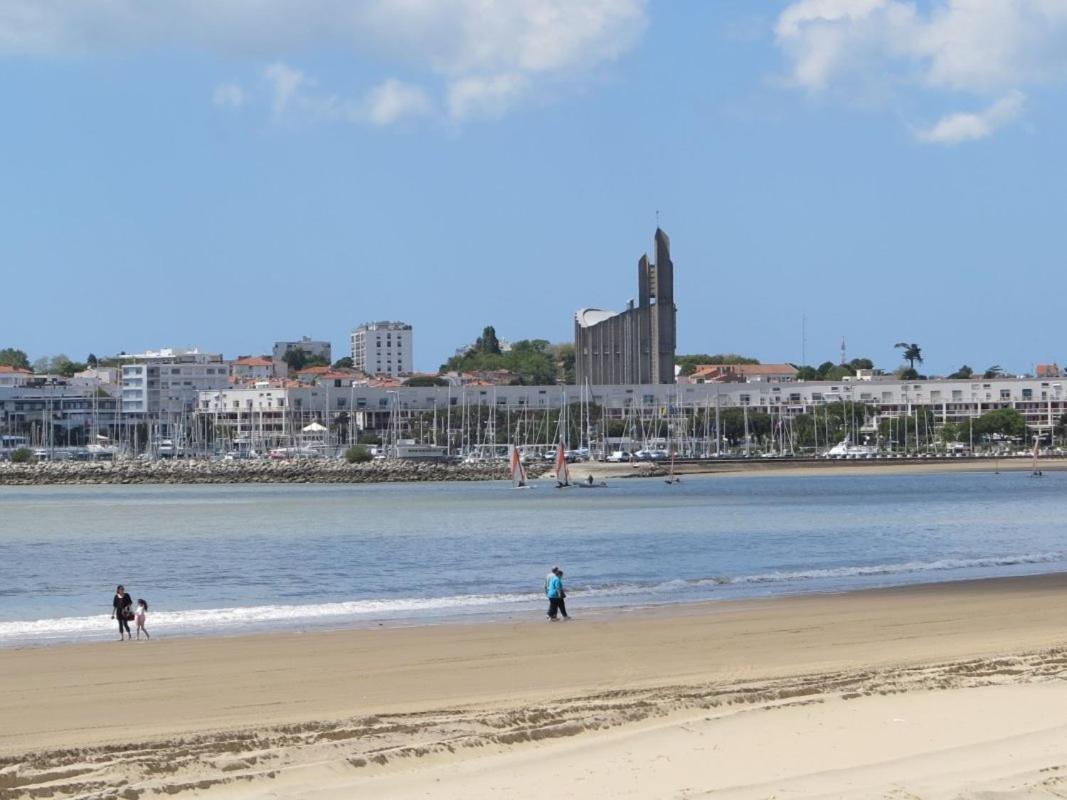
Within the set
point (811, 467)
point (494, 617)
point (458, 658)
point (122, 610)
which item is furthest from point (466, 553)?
point (811, 467)

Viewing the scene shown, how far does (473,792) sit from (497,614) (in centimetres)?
1542

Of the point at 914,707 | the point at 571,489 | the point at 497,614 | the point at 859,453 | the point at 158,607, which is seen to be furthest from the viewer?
the point at 859,453

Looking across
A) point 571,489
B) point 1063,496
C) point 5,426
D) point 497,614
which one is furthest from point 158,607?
point 5,426

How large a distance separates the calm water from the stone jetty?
135 feet

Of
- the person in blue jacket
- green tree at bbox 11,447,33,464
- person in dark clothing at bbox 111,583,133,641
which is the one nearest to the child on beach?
person in dark clothing at bbox 111,583,133,641

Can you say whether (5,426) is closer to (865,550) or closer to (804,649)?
(865,550)

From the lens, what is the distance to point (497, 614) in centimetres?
2511

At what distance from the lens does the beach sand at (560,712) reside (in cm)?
1007

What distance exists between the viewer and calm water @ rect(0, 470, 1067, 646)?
27.4m

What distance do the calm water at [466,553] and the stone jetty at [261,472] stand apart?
41002 mm

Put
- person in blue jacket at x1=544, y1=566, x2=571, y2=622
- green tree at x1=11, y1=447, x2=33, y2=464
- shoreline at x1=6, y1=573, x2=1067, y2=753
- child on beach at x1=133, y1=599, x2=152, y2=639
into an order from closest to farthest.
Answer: shoreline at x1=6, y1=573, x2=1067, y2=753, child on beach at x1=133, y1=599, x2=152, y2=639, person in blue jacket at x1=544, y1=566, x2=571, y2=622, green tree at x1=11, y1=447, x2=33, y2=464

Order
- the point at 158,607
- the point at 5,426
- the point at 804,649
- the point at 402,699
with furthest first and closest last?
1. the point at 5,426
2. the point at 158,607
3. the point at 804,649
4. the point at 402,699

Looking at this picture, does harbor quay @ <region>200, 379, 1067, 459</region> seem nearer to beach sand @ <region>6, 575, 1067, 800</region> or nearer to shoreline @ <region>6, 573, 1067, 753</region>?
shoreline @ <region>6, 573, 1067, 753</region>

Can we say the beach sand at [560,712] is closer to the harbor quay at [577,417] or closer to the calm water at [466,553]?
the calm water at [466,553]
